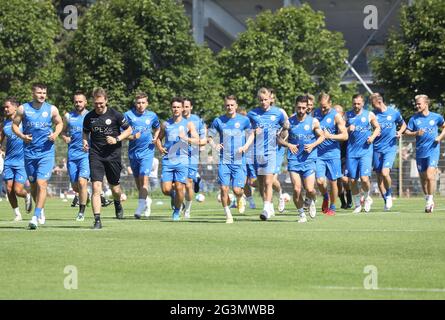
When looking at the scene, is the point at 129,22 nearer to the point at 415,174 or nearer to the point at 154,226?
the point at 415,174

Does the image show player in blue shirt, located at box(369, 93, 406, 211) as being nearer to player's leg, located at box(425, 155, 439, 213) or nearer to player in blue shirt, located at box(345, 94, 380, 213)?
player in blue shirt, located at box(345, 94, 380, 213)

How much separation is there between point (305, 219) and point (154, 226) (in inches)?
117

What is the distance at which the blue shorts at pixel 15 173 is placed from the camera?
22.9 m

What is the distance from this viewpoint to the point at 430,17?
40.6 m

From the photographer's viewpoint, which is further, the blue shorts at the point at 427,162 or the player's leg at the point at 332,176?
the blue shorts at the point at 427,162

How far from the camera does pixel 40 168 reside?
19.6 m

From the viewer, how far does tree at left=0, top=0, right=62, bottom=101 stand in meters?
42.8

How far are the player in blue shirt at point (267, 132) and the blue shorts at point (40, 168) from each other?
409 cm

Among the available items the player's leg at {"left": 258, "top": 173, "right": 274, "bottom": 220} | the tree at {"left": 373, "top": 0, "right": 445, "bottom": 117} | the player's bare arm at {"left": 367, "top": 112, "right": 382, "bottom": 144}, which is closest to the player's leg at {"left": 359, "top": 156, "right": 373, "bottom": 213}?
the player's bare arm at {"left": 367, "top": 112, "right": 382, "bottom": 144}

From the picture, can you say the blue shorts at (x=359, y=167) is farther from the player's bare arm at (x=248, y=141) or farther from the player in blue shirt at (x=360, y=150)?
the player's bare arm at (x=248, y=141)

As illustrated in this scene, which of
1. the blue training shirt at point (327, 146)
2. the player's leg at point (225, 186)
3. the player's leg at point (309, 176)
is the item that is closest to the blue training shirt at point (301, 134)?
the player's leg at point (309, 176)

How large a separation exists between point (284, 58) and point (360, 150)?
64.0ft

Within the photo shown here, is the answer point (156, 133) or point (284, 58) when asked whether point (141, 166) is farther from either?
point (284, 58)

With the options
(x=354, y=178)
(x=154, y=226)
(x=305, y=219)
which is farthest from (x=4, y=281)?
(x=354, y=178)
